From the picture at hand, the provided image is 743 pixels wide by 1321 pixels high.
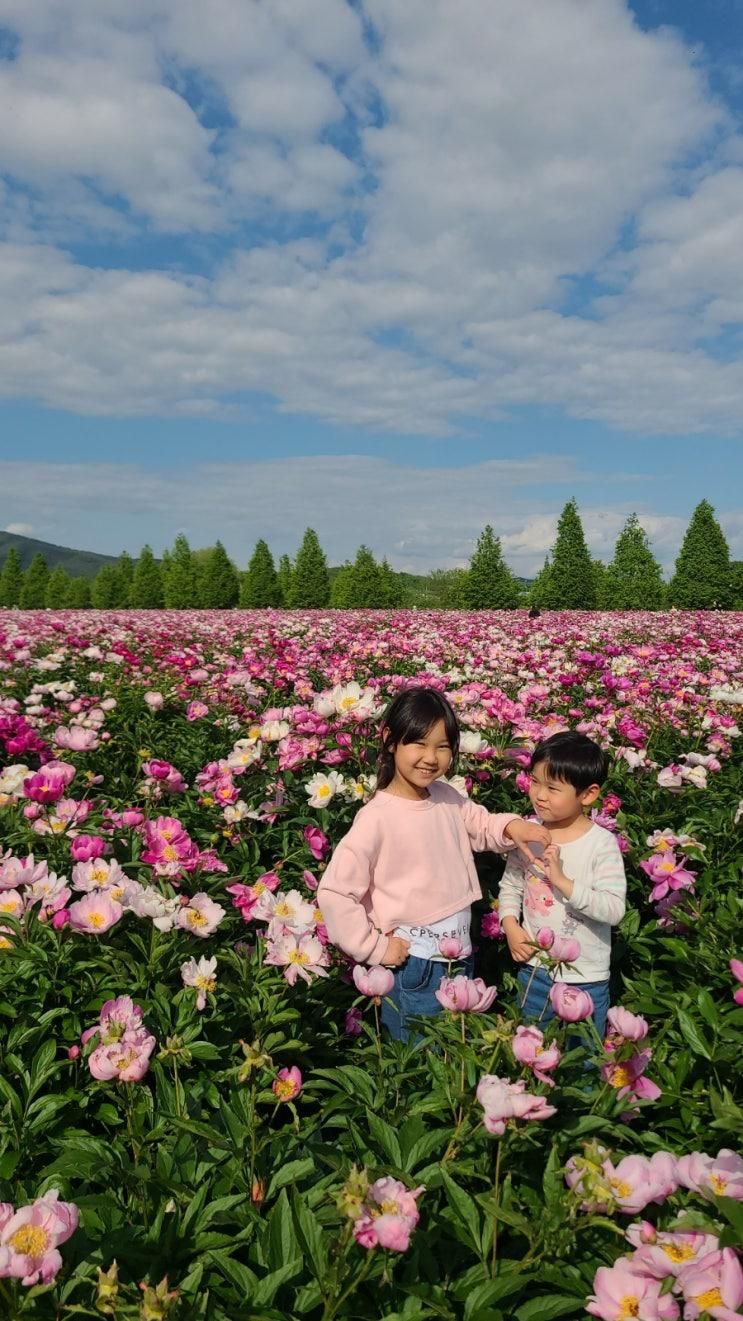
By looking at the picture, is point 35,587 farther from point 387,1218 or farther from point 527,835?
point 387,1218

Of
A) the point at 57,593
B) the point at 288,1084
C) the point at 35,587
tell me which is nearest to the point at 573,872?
the point at 288,1084

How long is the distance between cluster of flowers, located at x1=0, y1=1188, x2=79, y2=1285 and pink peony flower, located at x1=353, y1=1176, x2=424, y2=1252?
0.36 metres

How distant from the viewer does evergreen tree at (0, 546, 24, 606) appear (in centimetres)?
4488

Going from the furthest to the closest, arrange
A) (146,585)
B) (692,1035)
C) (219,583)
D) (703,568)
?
(146,585) → (219,583) → (703,568) → (692,1035)

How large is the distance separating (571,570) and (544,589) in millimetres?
1347

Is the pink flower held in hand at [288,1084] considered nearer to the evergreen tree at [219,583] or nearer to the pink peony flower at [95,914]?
the pink peony flower at [95,914]

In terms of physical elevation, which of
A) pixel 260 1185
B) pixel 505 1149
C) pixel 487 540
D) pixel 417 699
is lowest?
pixel 260 1185

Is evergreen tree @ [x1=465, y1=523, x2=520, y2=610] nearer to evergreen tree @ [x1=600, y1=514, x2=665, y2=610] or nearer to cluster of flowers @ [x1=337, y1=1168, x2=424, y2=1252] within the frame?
evergreen tree @ [x1=600, y1=514, x2=665, y2=610]

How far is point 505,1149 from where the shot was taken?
1262 mm

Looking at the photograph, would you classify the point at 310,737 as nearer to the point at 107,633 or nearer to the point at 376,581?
the point at 107,633

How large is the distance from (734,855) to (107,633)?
7250 mm

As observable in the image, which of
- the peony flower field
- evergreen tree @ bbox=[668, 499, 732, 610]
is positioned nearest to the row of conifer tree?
evergreen tree @ bbox=[668, 499, 732, 610]

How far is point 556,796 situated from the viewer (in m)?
2.18

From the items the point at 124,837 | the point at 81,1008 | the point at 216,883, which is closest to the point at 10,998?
the point at 81,1008
